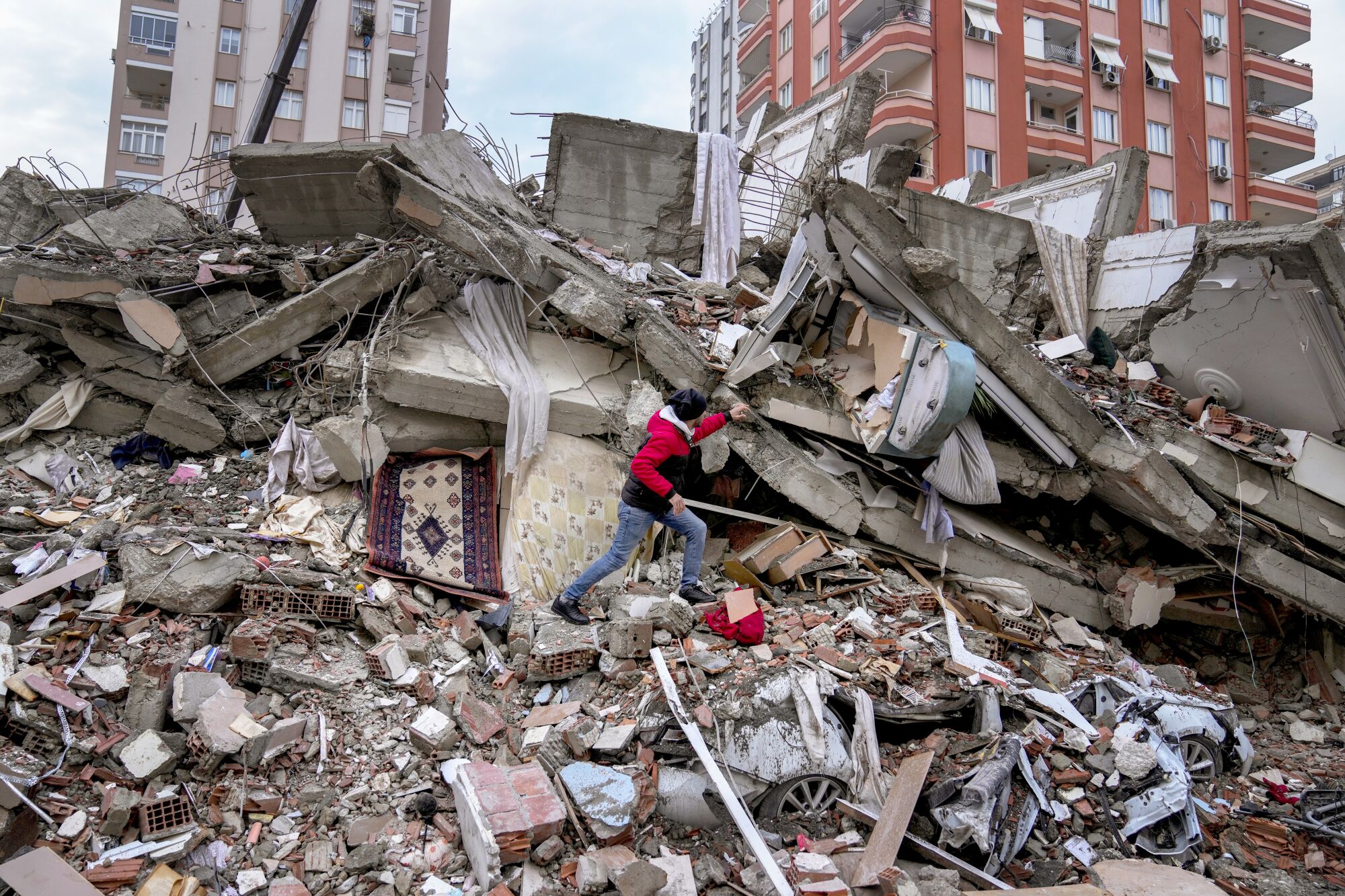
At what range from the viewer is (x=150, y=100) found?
26.7 metres

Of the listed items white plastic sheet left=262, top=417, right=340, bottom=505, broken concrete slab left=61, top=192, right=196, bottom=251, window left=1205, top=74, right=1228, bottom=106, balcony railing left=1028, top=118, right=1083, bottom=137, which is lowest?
white plastic sheet left=262, top=417, right=340, bottom=505

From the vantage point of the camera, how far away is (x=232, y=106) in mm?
26516

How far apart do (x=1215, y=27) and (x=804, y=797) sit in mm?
34074

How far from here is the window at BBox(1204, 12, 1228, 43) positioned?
2720 cm

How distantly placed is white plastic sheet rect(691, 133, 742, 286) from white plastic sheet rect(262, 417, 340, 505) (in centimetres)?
494

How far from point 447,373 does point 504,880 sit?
373cm

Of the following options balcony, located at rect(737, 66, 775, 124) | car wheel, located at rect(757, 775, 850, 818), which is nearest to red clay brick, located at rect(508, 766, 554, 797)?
car wheel, located at rect(757, 775, 850, 818)

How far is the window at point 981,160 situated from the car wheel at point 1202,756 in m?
22.0

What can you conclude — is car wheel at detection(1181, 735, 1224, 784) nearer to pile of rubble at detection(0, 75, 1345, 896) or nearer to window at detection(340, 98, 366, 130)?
pile of rubble at detection(0, 75, 1345, 896)

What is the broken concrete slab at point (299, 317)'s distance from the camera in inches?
243

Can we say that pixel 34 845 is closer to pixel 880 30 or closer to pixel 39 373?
pixel 39 373

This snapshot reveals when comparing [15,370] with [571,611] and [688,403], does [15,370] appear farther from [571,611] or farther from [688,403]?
[688,403]

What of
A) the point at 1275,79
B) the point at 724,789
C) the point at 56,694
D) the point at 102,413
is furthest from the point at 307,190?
the point at 1275,79

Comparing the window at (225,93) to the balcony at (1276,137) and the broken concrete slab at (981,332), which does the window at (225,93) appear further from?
the balcony at (1276,137)
